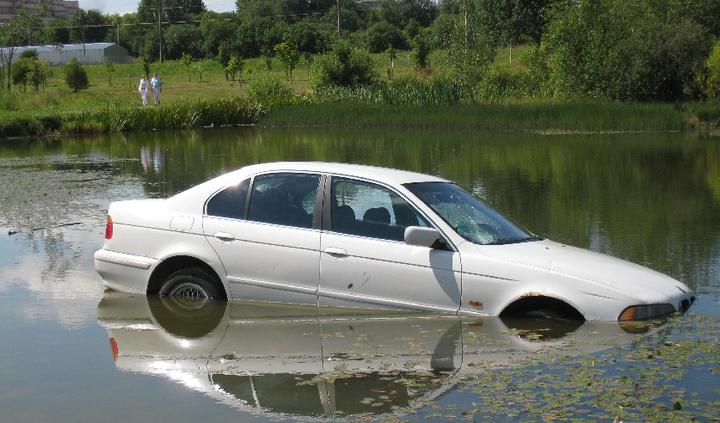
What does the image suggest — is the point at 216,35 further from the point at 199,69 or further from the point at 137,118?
the point at 137,118

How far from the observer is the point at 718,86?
44031mm

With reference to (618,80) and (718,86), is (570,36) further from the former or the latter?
(718,86)

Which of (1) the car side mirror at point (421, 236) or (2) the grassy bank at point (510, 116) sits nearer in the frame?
(1) the car side mirror at point (421, 236)

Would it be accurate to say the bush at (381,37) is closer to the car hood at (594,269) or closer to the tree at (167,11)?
the tree at (167,11)

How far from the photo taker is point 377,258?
8.95 metres

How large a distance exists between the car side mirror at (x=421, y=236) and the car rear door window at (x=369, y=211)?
0.98ft

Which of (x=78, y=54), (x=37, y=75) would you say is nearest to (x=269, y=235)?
(x=37, y=75)

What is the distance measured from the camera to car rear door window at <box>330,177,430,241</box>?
9047 millimetres

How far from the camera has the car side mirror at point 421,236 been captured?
864cm

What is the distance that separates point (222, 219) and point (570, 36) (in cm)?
4369

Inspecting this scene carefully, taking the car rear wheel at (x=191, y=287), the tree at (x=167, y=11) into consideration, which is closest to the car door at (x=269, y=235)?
the car rear wheel at (x=191, y=287)

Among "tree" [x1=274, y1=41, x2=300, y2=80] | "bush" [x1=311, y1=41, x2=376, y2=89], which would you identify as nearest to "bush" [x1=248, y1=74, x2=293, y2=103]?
"bush" [x1=311, y1=41, x2=376, y2=89]

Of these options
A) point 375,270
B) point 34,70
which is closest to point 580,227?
point 375,270

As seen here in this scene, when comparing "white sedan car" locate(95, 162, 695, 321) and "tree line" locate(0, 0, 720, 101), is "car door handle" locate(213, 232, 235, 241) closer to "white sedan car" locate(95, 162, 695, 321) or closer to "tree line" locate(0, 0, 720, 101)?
"white sedan car" locate(95, 162, 695, 321)
